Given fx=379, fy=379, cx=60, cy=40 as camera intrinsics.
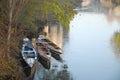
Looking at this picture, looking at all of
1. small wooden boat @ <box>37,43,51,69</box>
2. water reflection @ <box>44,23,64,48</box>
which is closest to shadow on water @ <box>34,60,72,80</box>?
small wooden boat @ <box>37,43,51,69</box>

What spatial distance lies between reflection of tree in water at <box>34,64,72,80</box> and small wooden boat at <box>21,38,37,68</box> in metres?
0.59

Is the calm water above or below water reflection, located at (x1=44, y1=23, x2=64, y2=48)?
below

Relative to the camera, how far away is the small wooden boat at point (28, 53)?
1449 centimetres

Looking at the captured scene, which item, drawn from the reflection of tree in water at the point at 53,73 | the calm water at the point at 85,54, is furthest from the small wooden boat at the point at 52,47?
the reflection of tree in water at the point at 53,73

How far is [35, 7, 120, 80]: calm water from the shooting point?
1567 centimetres

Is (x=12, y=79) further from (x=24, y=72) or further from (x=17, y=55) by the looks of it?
(x=17, y=55)

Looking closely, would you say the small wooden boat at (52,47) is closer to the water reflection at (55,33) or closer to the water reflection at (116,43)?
the water reflection at (55,33)

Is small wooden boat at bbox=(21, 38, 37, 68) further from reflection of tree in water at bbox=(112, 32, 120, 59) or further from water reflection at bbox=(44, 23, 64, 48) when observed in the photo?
water reflection at bbox=(44, 23, 64, 48)

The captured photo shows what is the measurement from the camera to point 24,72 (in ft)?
45.0

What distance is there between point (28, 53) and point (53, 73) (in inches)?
53.6

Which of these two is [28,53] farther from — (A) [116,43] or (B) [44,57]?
(A) [116,43]

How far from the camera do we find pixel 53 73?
1540cm

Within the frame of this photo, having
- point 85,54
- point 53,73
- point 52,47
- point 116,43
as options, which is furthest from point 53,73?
point 116,43

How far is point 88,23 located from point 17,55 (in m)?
20.5
